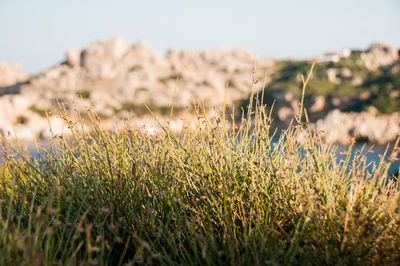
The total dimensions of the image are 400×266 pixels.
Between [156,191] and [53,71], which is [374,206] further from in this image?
[53,71]

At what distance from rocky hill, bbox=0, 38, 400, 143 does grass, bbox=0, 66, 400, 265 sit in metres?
75.4

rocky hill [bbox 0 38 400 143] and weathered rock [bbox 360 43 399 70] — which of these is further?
weathered rock [bbox 360 43 399 70]

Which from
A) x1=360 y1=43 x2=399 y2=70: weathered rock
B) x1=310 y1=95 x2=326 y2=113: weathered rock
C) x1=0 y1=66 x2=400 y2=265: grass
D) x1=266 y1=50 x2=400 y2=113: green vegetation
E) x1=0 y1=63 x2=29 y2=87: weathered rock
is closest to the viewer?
x1=0 y1=66 x2=400 y2=265: grass

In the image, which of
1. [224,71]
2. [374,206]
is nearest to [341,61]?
[224,71]

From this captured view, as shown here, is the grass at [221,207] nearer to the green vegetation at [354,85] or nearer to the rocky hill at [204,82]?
the rocky hill at [204,82]

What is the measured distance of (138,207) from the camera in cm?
226

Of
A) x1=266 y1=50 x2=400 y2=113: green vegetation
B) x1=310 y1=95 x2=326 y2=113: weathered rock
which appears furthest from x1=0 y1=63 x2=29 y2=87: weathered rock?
x1=310 y1=95 x2=326 y2=113: weathered rock

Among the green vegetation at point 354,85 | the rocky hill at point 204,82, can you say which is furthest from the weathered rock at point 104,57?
the green vegetation at point 354,85

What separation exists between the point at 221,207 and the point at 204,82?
382ft

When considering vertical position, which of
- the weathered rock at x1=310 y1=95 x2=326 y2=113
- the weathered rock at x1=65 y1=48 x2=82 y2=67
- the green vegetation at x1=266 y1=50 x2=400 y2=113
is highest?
the weathered rock at x1=65 y1=48 x2=82 y2=67

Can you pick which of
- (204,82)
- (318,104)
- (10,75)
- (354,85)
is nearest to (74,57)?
(10,75)

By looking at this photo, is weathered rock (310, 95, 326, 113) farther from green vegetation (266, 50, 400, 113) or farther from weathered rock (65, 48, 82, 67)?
weathered rock (65, 48, 82, 67)

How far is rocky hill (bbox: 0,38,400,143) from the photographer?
83.5 meters

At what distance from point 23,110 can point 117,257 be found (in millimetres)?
107899
